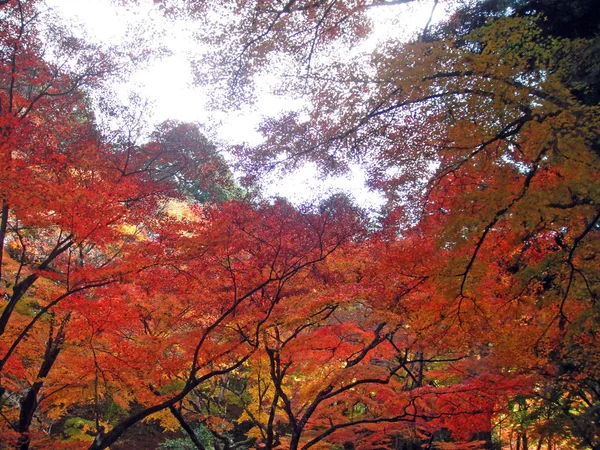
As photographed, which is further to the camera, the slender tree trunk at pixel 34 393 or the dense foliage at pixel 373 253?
the slender tree trunk at pixel 34 393

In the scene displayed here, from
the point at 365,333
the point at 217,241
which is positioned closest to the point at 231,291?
the point at 217,241

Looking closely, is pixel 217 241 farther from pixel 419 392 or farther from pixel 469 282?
pixel 419 392

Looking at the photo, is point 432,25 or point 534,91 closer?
point 534,91

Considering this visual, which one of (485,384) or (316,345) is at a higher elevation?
(316,345)

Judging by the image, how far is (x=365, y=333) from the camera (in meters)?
8.25

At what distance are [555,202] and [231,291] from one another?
5.36 metres

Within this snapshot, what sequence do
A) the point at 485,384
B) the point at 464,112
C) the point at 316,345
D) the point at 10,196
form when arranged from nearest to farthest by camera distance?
1. the point at 464,112
2. the point at 10,196
3. the point at 485,384
4. the point at 316,345

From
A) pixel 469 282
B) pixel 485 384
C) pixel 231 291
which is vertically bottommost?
pixel 485 384

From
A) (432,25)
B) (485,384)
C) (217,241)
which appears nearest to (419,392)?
(485,384)

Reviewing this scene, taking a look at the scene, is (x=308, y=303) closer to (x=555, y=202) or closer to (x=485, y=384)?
(x=485, y=384)

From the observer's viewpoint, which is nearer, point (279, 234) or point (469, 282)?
point (469, 282)

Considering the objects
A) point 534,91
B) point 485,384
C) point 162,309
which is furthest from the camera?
point 162,309

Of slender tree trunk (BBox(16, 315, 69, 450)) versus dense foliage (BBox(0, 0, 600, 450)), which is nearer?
dense foliage (BBox(0, 0, 600, 450))

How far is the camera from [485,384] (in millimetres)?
7438
